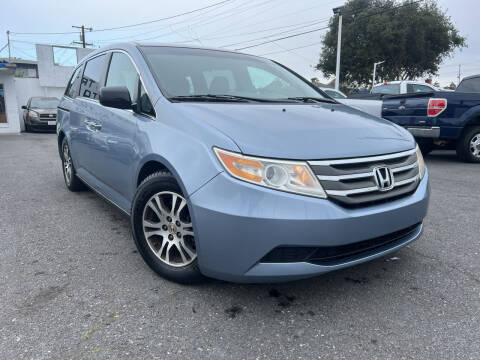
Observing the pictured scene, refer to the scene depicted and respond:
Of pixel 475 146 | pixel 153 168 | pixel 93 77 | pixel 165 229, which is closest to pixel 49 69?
pixel 93 77

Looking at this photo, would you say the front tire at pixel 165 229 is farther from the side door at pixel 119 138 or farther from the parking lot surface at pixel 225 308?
the side door at pixel 119 138

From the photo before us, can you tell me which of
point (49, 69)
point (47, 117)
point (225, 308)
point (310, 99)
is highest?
point (49, 69)

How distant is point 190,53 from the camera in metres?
3.27

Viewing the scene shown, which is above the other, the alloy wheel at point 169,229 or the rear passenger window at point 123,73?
the rear passenger window at point 123,73

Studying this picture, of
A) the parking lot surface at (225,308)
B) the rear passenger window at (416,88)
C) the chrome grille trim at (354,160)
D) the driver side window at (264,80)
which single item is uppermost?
the rear passenger window at (416,88)

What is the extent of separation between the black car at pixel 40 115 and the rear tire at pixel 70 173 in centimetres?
1152

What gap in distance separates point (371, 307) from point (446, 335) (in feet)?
1.31

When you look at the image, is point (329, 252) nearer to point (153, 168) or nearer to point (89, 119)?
point (153, 168)

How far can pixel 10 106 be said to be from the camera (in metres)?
16.0

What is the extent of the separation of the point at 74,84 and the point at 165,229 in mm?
3067

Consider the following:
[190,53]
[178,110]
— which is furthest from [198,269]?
[190,53]

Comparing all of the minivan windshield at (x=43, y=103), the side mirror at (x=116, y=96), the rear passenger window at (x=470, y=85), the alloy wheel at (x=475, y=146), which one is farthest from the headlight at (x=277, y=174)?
the minivan windshield at (x=43, y=103)

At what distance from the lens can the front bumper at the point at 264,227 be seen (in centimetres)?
190

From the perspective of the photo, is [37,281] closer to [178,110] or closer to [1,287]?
[1,287]
